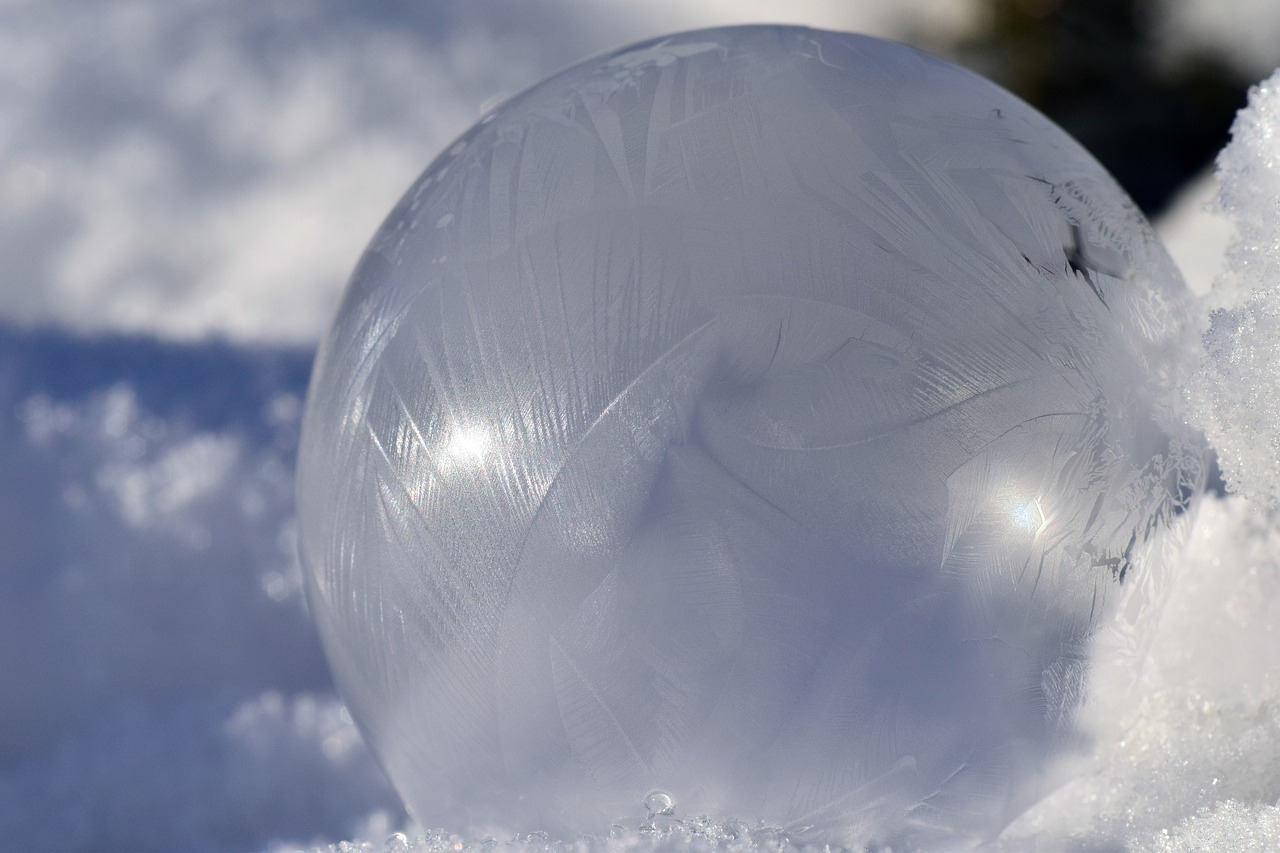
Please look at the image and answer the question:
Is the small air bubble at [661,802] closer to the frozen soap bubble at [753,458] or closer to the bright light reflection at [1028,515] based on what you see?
the frozen soap bubble at [753,458]

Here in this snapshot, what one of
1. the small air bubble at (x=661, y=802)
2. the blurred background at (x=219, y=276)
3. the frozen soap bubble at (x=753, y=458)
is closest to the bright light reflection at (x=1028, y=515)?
the frozen soap bubble at (x=753, y=458)

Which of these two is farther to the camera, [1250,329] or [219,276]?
[219,276]

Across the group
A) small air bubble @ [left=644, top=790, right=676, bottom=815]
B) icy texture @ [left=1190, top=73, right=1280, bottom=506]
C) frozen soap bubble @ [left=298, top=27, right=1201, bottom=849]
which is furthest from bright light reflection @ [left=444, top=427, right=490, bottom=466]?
icy texture @ [left=1190, top=73, right=1280, bottom=506]

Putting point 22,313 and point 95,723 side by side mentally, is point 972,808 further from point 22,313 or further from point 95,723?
point 22,313

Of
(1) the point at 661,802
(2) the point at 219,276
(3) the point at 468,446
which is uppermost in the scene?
(2) the point at 219,276

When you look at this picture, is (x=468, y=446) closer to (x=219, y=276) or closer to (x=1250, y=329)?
(x=1250, y=329)

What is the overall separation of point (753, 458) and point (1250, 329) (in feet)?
0.61

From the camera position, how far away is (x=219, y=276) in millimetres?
1111

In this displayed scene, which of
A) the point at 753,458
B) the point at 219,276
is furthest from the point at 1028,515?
the point at 219,276

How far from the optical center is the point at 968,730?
1.32 feet

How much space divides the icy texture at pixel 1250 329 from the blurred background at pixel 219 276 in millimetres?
448

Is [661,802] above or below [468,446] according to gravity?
below

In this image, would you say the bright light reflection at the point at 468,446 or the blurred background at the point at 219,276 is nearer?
the bright light reflection at the point at 468,446

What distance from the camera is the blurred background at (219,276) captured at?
0.69 m
